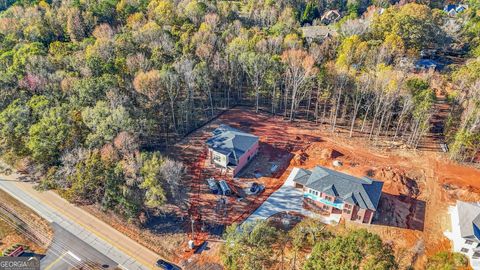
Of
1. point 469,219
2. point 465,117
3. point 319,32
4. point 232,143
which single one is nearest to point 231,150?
point 232,143

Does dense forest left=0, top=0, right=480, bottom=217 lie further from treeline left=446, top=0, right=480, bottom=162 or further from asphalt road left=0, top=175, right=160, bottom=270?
asphalt road left=0, top=175, right=160, bottom=270

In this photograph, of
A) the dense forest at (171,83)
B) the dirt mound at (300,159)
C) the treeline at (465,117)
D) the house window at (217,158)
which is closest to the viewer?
the dense forest at (171,83)

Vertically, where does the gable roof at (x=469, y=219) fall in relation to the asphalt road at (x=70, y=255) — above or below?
above

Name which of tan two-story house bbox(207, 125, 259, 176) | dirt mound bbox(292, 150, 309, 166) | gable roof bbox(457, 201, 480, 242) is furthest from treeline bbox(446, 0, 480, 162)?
tan two-story house bbox(207, 125, 259, 176)

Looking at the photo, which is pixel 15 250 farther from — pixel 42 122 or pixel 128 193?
pixel 42 122

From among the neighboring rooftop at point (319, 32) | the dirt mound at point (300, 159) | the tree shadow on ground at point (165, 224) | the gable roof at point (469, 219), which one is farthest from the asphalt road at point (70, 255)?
the neighboring rooftop at point (319, 32)

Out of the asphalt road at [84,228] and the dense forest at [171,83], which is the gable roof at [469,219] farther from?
the asphalt road at [84,228]
